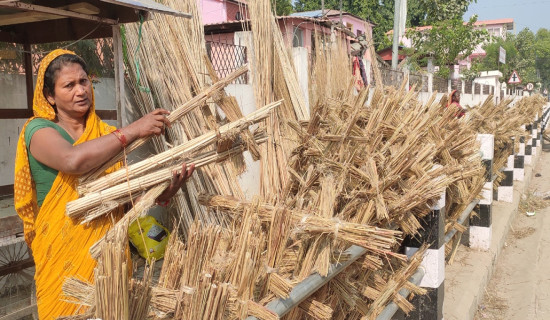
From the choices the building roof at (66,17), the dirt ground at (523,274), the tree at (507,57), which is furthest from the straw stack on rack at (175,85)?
the tree at (507,57)

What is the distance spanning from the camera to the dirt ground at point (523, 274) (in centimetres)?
385

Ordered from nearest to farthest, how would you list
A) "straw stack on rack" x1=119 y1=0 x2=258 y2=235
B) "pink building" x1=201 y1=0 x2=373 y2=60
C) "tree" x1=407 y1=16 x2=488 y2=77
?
1. "straw stack on rack" x1=119 y1=0 x2=258 y2=235
2. "pink building" x1=201 y1=0 x2=373 y2=60
3. "tree" x1=407 y1=16 x2=488 y2=77

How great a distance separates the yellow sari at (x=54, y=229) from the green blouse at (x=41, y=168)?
1.0 inches

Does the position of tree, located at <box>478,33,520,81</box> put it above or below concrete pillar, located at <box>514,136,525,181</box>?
above

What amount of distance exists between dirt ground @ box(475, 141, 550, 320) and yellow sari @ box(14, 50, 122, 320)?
2.94 m

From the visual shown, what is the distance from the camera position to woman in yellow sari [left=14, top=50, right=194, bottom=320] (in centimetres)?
169

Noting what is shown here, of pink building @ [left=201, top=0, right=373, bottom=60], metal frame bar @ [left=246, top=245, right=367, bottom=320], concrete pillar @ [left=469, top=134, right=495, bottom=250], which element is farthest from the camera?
pink building @ [left=201, top=0, right=373, bottom=60]

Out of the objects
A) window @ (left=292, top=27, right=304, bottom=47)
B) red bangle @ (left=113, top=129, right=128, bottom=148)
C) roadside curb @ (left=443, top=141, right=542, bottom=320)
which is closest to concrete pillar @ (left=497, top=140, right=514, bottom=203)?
roadside curb @ (left=443, top=141, right=542, bottom=320)

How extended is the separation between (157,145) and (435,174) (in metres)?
2.10

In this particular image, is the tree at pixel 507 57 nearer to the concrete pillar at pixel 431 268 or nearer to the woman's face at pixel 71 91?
the concrete pillar at pixel 431 268

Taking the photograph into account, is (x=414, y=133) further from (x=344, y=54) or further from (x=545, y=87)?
(x=545, y=87)

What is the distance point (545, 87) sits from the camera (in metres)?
64.8

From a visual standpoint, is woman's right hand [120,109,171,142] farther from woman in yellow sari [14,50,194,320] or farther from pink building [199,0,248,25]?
pink building [199,0,248,25]

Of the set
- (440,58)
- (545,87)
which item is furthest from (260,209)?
(545,87)
